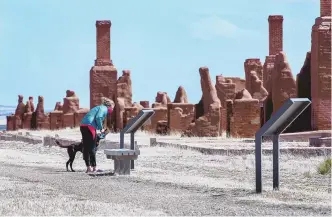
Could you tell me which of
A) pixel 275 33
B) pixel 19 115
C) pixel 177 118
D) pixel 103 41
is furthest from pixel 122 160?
pixel 19 115

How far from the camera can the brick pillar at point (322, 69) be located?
101 ft

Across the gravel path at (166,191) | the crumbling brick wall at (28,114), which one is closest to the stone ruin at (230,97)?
the crumbling brick wall at (28,114)

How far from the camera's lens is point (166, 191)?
41.7ft

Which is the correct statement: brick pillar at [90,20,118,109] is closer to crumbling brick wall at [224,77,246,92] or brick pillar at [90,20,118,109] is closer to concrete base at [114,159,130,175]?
crumbling brick wall at [224,77,246,92]

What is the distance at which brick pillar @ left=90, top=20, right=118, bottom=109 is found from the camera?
172 ft

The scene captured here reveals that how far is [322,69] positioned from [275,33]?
18.2 metres

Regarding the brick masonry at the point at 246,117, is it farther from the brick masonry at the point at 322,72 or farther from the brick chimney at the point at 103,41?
the brick chimney at the point at 103,41

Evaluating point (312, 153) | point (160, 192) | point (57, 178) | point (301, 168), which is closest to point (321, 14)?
point (312, 153)

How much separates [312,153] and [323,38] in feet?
31.6

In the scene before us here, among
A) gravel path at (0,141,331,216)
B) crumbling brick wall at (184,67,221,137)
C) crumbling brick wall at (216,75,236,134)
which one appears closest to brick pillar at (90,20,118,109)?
crumbling brick wall at (216,75,236,134)

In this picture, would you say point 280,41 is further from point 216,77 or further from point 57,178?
point 57,178

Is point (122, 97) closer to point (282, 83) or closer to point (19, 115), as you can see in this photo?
point (282, 83)

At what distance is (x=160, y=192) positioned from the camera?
1254cm

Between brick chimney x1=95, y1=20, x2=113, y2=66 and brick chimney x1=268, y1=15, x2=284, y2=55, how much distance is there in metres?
9.79
